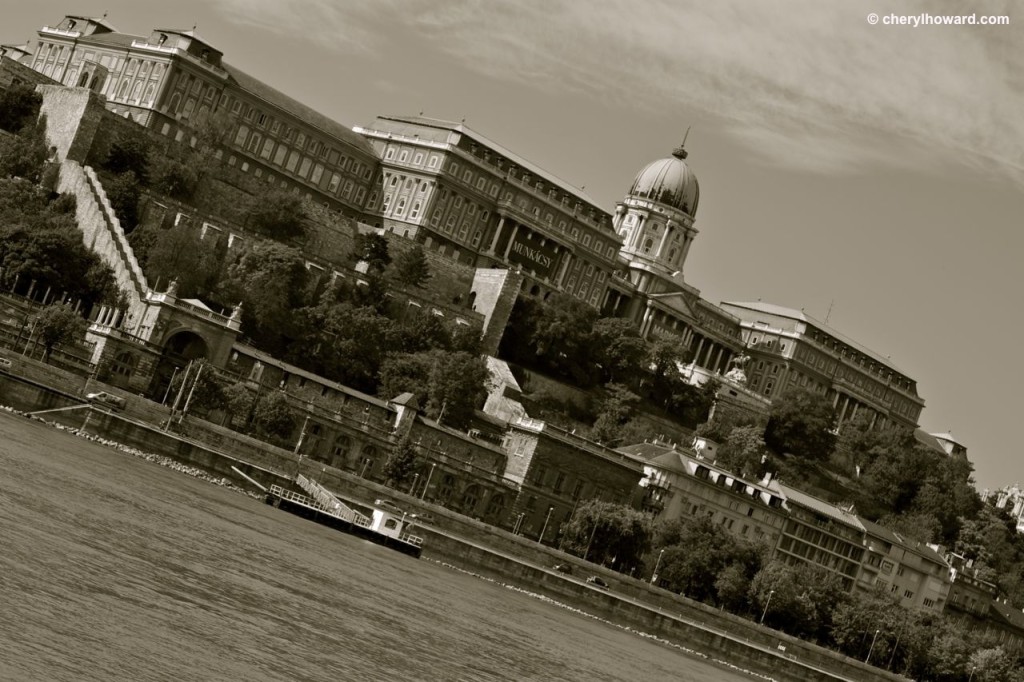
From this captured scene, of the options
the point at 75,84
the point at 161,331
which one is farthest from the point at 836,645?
the point at 75,84

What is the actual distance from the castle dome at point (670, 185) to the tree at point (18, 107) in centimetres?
7319

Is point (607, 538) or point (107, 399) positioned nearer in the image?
point (107, 399)

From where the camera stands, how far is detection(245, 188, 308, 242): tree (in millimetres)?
85438

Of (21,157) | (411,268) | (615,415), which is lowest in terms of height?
(615,415)

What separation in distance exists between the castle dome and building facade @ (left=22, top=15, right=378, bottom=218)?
4289cm

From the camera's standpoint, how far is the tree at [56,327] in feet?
201

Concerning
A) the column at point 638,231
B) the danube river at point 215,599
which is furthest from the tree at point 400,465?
the column at point 638,231

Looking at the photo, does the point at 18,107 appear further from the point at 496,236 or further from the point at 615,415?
the point at 615,415

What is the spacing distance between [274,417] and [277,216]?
22155mm

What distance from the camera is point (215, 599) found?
30.8 m

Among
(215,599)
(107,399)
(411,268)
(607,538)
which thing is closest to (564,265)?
(411,268)

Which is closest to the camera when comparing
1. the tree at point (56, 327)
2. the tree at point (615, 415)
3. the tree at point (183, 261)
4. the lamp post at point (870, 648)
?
the tree at point (56, 327)

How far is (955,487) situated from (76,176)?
7361 cm

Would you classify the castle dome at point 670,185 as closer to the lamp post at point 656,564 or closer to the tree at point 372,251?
the tree at point 372,251
